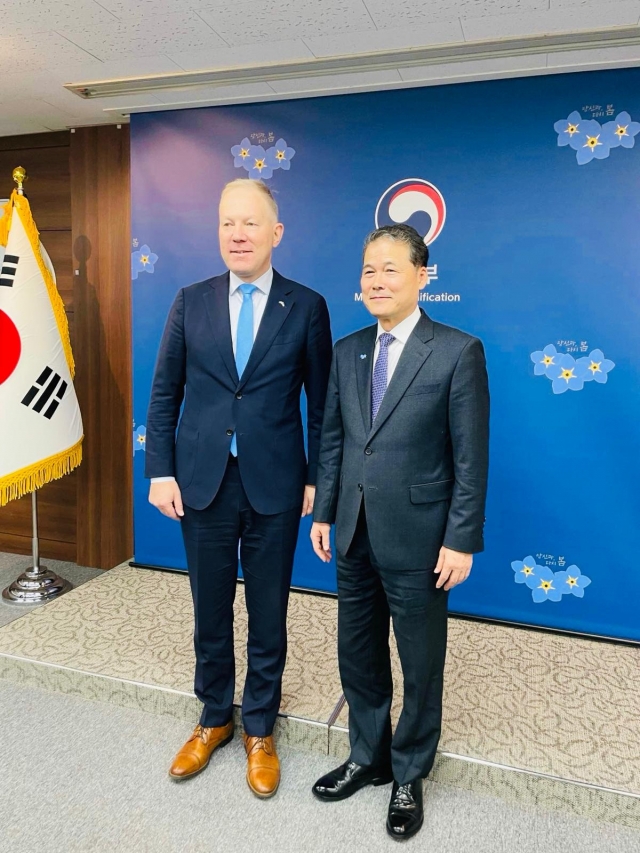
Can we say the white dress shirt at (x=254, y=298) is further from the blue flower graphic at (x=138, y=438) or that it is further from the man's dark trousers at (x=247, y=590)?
the blue flower graphic at (x=138, y=438)

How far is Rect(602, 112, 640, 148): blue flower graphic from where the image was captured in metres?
2.61

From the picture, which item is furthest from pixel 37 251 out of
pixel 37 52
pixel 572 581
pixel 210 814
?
pixel 572 581

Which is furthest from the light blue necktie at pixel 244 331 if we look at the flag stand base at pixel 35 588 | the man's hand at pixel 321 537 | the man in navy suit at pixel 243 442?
the flag stand base at pixel 35 588

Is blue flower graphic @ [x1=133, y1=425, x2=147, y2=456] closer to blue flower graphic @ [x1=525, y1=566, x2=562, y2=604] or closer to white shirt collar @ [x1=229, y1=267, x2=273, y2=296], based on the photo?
white shirt collar @ [x1=229, y1=267, x2=273, y2=296]

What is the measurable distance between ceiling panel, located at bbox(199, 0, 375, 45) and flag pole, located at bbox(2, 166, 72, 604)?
159cm

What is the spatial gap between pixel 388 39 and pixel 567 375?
4.83 ft

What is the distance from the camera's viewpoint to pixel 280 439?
193 cm

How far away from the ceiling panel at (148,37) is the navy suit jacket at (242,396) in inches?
40.8

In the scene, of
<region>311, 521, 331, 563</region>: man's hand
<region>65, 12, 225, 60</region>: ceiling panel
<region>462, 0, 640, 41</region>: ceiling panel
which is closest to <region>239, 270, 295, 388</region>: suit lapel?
<region>311, 521, 331, 563</region>: man's hand

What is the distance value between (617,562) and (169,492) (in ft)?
6.34

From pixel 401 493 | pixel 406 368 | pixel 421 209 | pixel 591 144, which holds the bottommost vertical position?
pixel 401 493

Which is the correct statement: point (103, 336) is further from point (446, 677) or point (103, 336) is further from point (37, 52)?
point (446, 677)

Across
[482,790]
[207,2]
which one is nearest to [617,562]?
[482,790]

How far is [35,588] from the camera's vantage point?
3.37 meters
